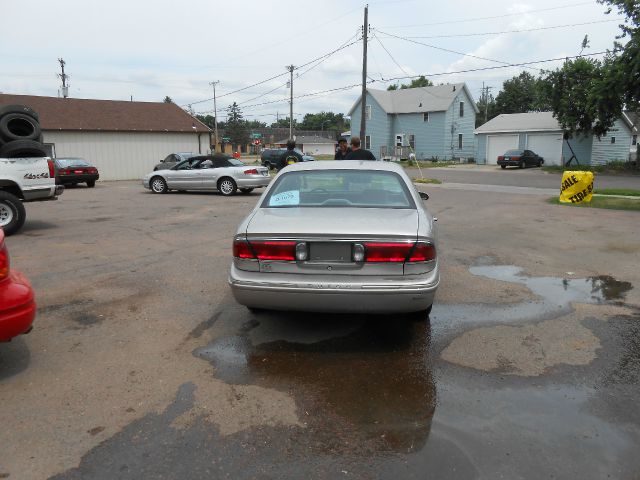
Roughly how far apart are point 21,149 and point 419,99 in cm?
4760

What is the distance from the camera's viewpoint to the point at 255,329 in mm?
4703

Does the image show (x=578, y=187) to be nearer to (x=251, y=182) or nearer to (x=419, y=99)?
(x=251, y=182)

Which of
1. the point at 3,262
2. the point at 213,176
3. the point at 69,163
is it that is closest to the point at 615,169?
the point at 213,176

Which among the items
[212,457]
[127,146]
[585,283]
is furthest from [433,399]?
[127,146]

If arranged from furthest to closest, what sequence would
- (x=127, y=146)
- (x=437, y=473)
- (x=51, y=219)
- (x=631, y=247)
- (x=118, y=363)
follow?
(x=127, y=146) → (x=51, y=219) → (x=631, y=247) → (x=118, y=363) → (x=437, y=473)

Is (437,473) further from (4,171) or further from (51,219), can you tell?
(51,219)

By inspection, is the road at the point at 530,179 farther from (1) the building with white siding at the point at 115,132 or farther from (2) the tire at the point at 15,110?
(2) the tire at the point at 15,110

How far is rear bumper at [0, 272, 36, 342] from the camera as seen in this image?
3.46 meters

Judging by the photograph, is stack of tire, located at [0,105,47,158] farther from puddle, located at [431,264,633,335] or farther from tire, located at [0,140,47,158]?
puddle, located at [431,264,633,335]

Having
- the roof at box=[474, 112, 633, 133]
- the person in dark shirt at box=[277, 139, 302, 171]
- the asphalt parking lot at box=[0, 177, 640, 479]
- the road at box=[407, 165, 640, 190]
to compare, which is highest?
the roof at box=[474, 112, 633, 133]

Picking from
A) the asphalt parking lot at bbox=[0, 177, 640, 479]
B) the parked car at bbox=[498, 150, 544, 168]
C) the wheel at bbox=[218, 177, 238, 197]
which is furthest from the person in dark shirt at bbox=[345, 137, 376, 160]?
the parked car at bbox=[498, 150, 544, 168]

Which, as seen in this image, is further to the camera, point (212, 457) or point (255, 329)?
point (255, 329)

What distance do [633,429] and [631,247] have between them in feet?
21.3

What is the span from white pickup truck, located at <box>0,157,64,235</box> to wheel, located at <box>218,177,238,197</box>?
805cm
